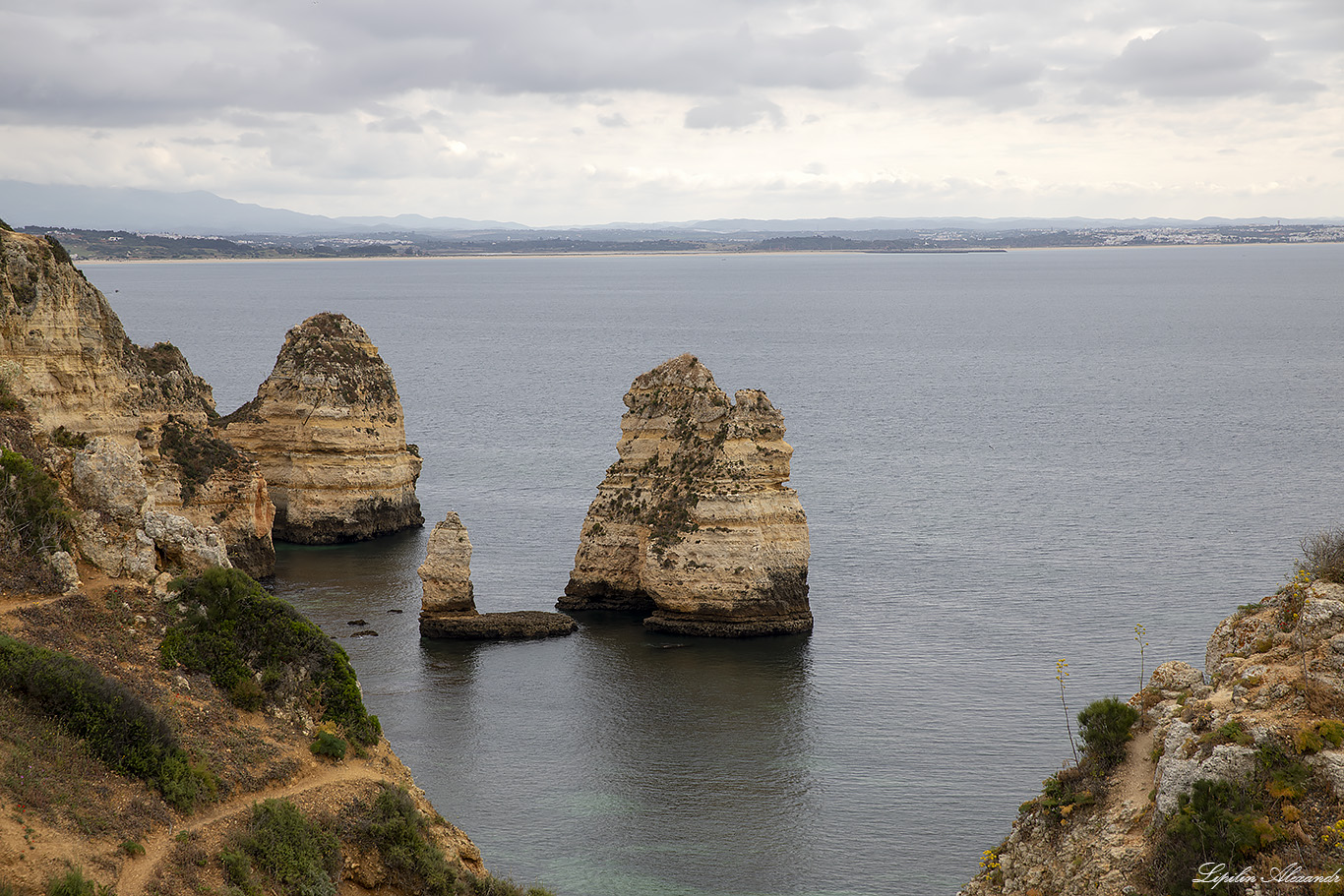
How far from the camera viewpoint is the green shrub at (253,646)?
78.3 ft

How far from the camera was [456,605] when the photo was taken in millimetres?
52656

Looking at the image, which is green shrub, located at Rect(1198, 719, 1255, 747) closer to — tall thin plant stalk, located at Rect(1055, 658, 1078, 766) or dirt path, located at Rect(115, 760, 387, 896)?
tall thin plant stalk, located at Rect(1055, 658, 1078, 766)

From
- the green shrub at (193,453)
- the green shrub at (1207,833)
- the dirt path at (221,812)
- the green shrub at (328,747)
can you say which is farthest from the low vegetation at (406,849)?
the green shrub at (193,453)

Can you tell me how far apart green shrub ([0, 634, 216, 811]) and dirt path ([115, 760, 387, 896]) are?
1.23 feet

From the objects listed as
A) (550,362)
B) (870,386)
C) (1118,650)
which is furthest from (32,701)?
(550,362)

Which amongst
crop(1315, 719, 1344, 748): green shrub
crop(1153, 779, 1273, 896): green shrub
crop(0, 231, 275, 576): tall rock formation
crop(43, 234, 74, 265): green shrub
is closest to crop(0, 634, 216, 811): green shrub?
crop(1153, 779, 1273, 896): green shrub

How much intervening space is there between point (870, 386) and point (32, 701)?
118602 mm

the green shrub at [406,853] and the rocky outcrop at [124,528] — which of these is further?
the rocky outcrop at [124,528]

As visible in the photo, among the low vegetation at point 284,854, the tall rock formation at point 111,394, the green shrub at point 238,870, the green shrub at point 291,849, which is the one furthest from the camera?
the tall rock formation at point 111,394

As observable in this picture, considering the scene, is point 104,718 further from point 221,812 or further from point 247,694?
point 247,694

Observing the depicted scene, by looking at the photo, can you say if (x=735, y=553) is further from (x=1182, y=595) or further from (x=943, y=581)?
(x=1182, y=595)

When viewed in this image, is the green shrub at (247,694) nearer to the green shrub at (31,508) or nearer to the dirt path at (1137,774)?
the green shrub at (31,508)

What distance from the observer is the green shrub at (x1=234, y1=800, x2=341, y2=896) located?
19.9 meters

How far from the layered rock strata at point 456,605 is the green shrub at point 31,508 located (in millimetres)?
26403
